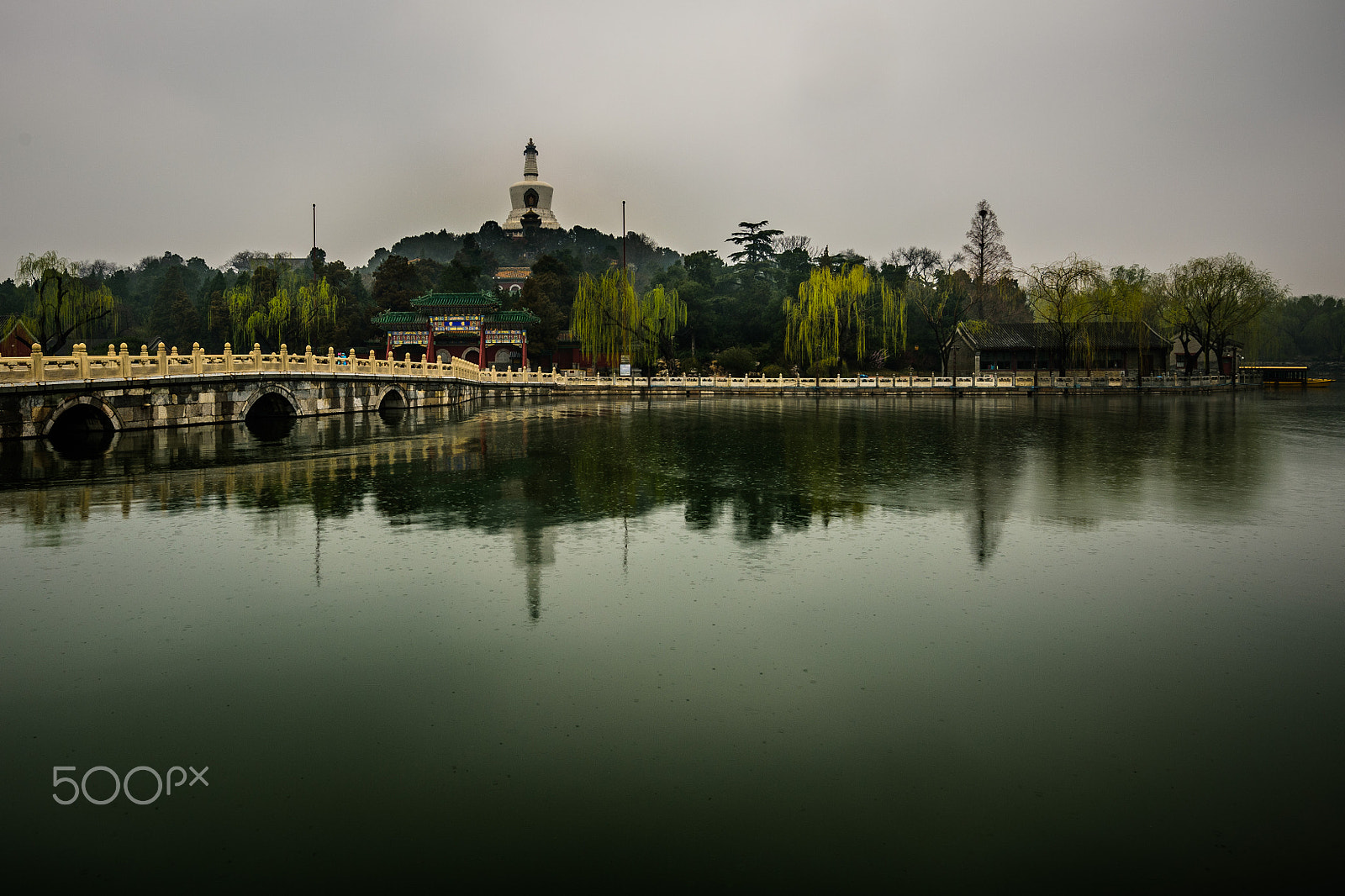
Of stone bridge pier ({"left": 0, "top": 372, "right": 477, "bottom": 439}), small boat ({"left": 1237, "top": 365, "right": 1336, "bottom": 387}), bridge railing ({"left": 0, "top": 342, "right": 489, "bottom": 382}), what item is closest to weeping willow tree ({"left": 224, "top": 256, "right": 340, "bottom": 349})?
stone bridge pier ({"left": 0, "top": 372, "right": 477, "bottom": 439})

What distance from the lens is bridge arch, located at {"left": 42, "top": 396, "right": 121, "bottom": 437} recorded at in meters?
19.4

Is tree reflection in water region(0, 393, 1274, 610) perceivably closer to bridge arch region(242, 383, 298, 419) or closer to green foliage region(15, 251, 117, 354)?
bridge arch region(242, 383, 298, 419)

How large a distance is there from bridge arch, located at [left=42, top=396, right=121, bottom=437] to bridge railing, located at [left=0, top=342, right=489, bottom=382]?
654 millimetres

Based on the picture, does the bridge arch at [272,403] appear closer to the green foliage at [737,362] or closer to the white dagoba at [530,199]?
the green foliage at [737,362]

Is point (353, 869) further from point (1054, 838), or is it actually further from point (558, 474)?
point (558, 474)

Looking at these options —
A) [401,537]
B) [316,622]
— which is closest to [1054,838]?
[316,622]

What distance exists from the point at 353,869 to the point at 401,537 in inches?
218

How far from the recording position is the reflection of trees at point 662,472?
31.9ft

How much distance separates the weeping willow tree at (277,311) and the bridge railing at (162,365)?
85.8ft

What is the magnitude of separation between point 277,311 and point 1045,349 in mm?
46270

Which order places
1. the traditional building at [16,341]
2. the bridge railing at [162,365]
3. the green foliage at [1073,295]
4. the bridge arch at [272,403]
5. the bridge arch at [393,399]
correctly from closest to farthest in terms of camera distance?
the bridge railing at [162,365] < the bridge arch at [272,403] < the bridge arch at [393,399] < the traditional building at [16,341] < the green foliage at [1073,295]

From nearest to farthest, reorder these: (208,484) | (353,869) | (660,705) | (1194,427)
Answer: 1. (353,869)
2. (660,705)
3. (208,484)
4. (1194,427)

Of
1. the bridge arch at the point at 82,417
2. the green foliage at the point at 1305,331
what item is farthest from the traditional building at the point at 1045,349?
the bridge arch at the point at 82,417

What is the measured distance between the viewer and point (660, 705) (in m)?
4.34
